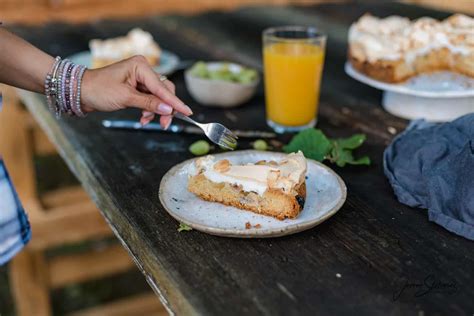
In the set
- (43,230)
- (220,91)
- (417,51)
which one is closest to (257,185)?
(220,91)

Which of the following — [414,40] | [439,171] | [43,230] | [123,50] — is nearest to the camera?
[439,171]

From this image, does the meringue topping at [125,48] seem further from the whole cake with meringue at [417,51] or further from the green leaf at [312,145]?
the green leaf at [312,145]

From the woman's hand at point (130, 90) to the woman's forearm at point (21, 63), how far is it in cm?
9

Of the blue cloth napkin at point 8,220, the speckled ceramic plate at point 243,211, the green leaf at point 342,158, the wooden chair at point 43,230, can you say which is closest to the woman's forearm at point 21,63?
the blue cloth napkin at point 8,220

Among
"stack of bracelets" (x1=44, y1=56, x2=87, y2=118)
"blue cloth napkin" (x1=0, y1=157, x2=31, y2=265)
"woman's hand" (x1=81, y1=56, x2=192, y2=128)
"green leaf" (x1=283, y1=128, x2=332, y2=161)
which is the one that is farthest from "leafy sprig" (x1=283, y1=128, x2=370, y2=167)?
"blue cloth napkin" (x1=0, y1=157, x2=31, y2=265)

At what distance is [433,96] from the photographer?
1341 millimetres

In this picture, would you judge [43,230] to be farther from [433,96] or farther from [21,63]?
[433,96]

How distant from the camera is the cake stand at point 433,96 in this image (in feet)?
4.46

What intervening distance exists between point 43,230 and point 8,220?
1.00 metres

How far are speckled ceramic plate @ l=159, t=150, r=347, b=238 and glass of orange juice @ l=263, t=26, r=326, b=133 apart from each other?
0.34 meters

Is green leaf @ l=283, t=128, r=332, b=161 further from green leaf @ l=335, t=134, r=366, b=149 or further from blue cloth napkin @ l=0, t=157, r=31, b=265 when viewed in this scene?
blue cloth napkin @ l=0, t=157, r=31, b=265

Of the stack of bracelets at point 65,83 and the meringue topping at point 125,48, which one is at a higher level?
the stack of bracelets at point 65,83

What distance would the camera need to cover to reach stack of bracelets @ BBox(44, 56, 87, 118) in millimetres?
1112

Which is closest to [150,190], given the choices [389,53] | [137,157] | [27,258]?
[137,157]
